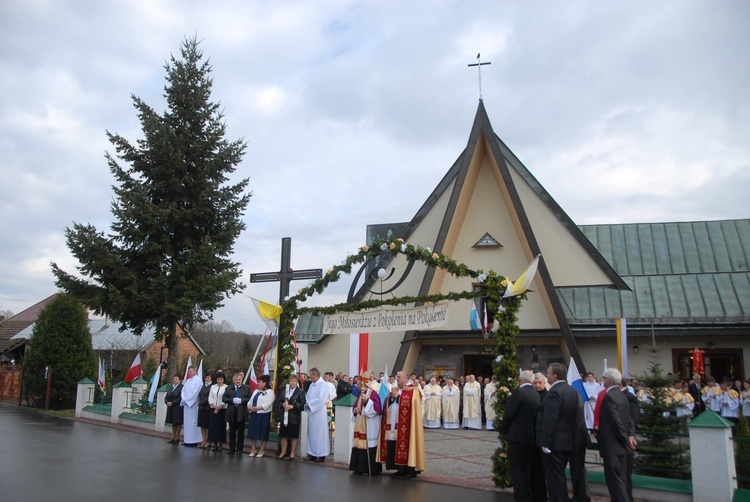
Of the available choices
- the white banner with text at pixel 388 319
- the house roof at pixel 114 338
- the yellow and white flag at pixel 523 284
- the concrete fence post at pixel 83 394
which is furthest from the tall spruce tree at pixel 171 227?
the house roof at pixel 114 338

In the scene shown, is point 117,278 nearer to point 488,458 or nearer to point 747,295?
point 488,458

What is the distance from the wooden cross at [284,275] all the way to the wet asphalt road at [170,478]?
270 cm

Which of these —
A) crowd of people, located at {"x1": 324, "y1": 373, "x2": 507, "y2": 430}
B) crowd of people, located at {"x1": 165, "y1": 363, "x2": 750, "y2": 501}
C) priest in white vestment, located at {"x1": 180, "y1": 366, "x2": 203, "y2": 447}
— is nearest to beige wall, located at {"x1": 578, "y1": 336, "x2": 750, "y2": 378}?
crowd of people, located at {"x1": 165, "y1": 363, "x2": 750, "y2": 501}

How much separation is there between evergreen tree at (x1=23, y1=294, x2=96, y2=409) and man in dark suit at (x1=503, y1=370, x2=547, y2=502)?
20.2 meters

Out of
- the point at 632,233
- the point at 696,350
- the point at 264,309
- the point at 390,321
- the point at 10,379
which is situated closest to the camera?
the point at 390,321

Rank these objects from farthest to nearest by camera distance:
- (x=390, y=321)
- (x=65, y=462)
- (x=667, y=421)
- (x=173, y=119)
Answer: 1. (x=173, y=119)
2. (x=390, y=321)
3. (x=65, y=462)
4. (x=667, y=421)

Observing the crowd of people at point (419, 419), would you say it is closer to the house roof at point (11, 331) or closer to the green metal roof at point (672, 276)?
the green metal roof at point (672, 276)

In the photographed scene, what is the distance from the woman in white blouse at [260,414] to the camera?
12.6 m

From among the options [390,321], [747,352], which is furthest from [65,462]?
[747,352]

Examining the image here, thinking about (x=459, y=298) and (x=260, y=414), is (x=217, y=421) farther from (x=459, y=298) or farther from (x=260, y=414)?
(x=459, y=298)

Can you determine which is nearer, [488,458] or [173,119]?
[488,458]

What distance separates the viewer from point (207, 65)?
23344mm

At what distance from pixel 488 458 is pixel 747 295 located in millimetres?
12420

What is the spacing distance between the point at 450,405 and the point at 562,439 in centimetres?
1238
